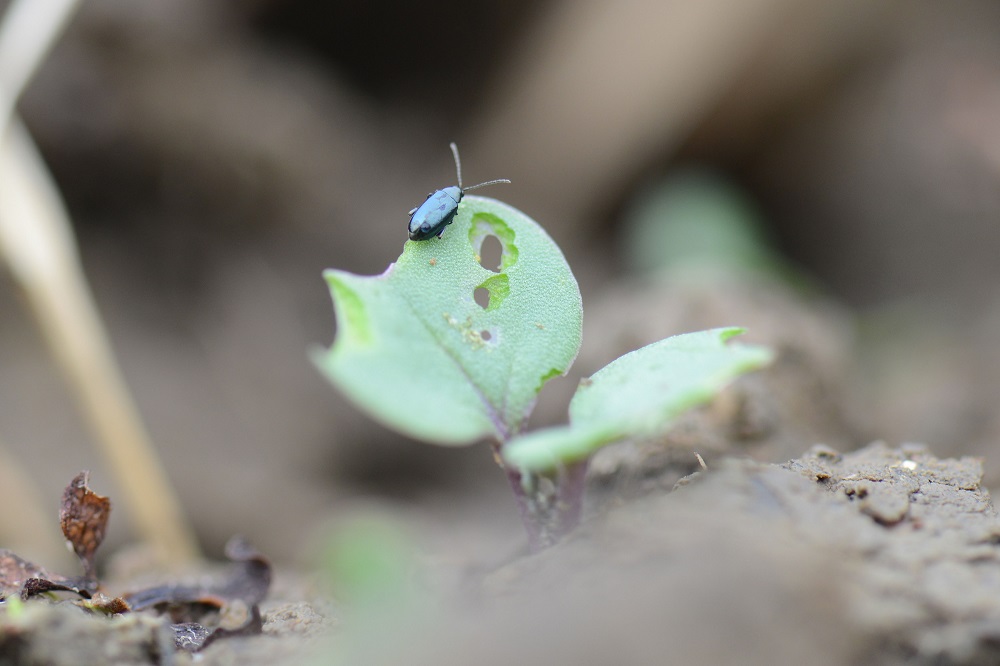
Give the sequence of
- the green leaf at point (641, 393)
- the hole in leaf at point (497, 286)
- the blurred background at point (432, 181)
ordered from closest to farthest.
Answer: the green leaf at point (641, 393) < the hole in leaf at point (497, 286) < the blurred background at point (432, 181)

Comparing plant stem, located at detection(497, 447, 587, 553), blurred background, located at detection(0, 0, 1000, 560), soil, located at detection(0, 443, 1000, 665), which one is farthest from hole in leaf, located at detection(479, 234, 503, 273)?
soil, located at detection(0, 443, 1000, 665)

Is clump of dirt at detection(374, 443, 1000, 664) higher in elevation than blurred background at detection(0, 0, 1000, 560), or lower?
lower

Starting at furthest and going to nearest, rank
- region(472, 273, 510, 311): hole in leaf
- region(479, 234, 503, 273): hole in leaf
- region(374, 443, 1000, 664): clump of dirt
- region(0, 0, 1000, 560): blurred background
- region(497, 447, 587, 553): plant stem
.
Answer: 1. region(479, 234, 503, 273): hole in leaf
2. region(0, 0, 1000, 560): blurred background
3. region(472, 273, 510, 311): hole in leaf
4. region(497, 447, 587, 553): plant stem
5. region(374, 443, 1000, 664): clump of dirt

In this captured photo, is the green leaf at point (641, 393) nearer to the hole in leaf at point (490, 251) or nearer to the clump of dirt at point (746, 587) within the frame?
the clump of dirt at point (746, 587)

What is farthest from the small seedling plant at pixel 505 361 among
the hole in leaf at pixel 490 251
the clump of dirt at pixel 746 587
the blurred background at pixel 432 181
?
the hole in leaf at pixel 490 251

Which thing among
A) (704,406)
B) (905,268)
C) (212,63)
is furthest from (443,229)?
(905,268)

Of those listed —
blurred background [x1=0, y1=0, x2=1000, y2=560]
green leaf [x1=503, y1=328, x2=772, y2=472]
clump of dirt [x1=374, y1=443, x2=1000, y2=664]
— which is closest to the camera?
clump of dirt [x1=374, y1=443, x2=1000, y2=664]

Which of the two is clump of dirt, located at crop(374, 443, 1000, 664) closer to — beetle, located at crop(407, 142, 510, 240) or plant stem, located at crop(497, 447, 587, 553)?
plant stem, located at crop(497, 447, 587, 553)
